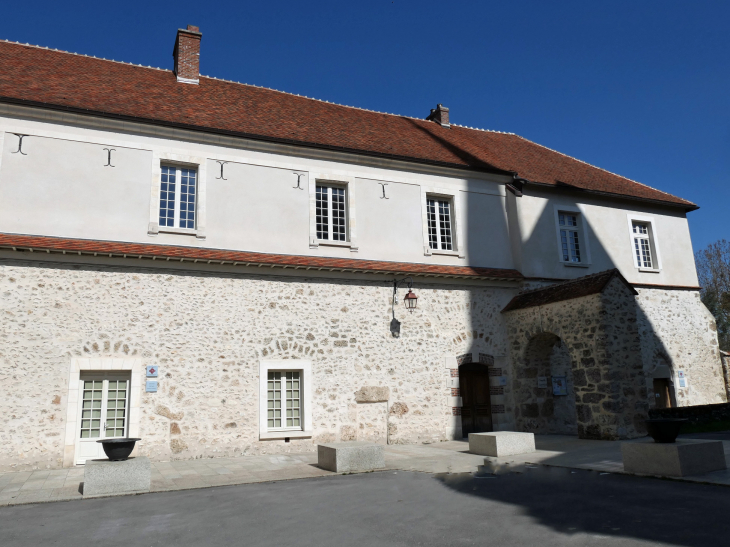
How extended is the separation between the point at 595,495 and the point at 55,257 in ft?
33.2

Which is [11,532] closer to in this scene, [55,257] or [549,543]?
[549,543]

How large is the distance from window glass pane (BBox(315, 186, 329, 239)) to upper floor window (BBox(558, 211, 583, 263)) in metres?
7.06

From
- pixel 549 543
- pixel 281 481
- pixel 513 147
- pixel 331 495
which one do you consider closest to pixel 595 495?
pixel 549 543

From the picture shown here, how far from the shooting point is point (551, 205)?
16.3 m

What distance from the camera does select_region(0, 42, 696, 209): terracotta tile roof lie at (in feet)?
40.7

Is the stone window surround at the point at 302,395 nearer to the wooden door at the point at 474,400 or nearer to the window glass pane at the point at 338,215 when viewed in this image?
the window glass pane at the point at 338,215

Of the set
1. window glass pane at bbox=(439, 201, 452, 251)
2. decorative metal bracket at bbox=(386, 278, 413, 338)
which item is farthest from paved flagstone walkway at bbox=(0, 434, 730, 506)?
window glass pane at bbox=(439, 201, 452, 251)

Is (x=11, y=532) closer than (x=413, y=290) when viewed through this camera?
Yes

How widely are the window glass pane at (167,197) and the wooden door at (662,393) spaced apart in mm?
14213

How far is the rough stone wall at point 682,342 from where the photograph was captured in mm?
16500

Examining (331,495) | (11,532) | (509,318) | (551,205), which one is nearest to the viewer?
(11,532)

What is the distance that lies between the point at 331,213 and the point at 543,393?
7.21 m

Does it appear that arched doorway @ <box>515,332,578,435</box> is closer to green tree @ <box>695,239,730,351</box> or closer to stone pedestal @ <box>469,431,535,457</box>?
stone pedestal @ <box>469,431,535,457</box>

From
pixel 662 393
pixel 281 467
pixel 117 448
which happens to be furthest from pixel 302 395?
pixel 662 393
